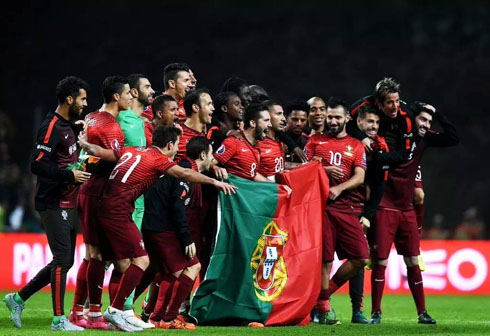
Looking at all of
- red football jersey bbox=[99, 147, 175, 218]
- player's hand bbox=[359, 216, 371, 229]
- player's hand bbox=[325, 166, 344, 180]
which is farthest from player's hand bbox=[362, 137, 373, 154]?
red football jersey bbox=[99, 147, 175, 218]

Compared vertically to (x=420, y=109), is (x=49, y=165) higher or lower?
lower

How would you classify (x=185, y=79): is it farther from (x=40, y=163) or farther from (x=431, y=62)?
(x=431, y=62)

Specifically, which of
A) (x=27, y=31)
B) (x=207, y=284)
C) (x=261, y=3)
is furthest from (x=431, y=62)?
(x=207, y=284)

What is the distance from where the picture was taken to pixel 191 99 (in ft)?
28.2

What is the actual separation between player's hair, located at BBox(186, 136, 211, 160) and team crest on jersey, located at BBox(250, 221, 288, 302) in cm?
99

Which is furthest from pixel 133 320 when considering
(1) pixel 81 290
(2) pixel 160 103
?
(2) pixel 160 103

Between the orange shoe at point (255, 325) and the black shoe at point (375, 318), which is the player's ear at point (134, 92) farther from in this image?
the black shoe at point (375, 318)

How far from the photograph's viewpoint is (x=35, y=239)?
1400 cm

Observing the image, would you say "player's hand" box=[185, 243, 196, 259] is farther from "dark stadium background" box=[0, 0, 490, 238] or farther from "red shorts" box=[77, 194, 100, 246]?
"dark stadium background" box=[0, 0, 490, 238]

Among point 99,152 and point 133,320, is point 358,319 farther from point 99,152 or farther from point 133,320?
point 99,152

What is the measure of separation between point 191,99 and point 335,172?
61.9 inches

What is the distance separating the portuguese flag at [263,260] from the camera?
27.1ft

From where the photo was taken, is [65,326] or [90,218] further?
[90,218]

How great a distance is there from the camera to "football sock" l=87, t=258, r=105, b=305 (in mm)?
7812
